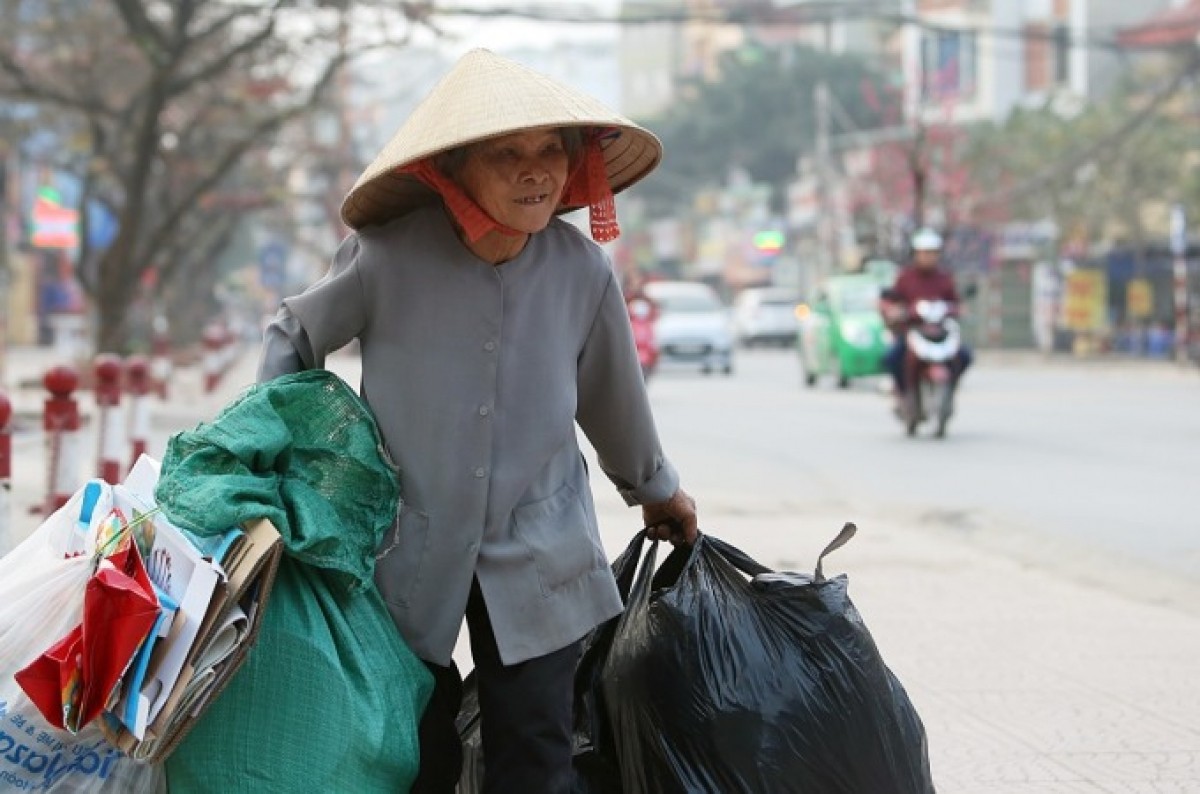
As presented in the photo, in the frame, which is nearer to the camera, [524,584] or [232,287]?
[524,584]

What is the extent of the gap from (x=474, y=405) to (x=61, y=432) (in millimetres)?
5524

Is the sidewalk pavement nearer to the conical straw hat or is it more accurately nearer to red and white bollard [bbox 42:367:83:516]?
red and white bollard [bbox 42:367:83:516]

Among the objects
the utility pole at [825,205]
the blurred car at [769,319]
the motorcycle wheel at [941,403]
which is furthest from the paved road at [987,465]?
the utility pole at [825,205]

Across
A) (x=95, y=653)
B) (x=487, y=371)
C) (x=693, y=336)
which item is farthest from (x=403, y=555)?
(x=693, y=336)

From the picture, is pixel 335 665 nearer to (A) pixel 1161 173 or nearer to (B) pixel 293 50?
(B) pixel 293 50

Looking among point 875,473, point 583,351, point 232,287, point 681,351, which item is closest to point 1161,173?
point 681,351

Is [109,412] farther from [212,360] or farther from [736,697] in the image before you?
[212,360]

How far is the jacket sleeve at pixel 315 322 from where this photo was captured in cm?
332

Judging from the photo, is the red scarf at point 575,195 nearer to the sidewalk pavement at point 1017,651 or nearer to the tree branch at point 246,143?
the sidewalk pavement at point 1017,651

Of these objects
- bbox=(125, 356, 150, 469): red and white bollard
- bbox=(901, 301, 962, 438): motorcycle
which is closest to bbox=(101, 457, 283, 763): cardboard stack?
bbox=(125, 356, 150, 469): red and white bollard

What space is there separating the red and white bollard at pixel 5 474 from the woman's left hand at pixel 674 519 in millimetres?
3196

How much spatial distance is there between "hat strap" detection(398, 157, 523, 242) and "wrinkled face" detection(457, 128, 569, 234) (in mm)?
13

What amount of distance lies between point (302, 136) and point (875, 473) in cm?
3164

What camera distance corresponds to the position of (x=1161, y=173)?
3756cm
